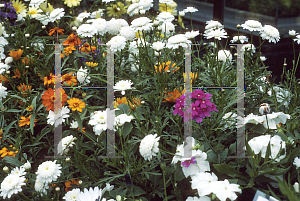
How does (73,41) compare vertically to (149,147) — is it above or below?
above

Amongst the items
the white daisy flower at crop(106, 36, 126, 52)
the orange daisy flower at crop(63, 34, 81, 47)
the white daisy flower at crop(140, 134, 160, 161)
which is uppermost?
the white daisy flower at crop(106, 36, 126, 52)

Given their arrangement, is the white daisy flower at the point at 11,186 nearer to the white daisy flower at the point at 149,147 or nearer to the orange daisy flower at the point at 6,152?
the orange daisy flower at the point at 6,152

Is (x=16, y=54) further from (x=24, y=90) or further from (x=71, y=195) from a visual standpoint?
(x=71, y=195)

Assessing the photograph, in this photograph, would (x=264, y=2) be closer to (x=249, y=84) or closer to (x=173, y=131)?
(x=249, y=84)

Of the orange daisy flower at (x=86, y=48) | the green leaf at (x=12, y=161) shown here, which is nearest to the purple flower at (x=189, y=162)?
the green leaf at (x=12, y=161)

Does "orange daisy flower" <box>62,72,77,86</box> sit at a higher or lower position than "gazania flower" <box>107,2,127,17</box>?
lower

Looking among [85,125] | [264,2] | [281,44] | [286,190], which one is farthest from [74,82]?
[264,2]

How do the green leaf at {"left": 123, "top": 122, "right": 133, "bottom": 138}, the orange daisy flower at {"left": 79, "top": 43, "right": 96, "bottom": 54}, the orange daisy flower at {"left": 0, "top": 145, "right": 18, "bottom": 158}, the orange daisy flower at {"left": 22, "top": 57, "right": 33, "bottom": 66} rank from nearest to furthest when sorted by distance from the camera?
the green leaf at {"left": 123, "top": 122, "right": 133, "bottom": 138} → the orange daisy flower at {"left": 0, "top": 145, "right": 18, "bottom": 158} → the orange daisy flower at {"left": 79, "top": 43, "right": 96, "bottom": 54} → the orange daisy flower at {"left": 22, "top": 57, "right": 33, "bottom": 66}

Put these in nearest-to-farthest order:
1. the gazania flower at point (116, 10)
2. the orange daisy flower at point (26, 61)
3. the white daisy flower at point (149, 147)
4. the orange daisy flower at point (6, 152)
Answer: the white daisy flower at point (149, 147) → the orange daisy flower at point (6, 152) → the orange daisy flower at point (26, 61) → the gazania flower at point (116, 10)

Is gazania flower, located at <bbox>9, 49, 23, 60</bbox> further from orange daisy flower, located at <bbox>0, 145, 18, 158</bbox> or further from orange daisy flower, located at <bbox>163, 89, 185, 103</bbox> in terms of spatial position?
orange daisy flower, located at <bbox>163, 89, 185, 103</bbox>

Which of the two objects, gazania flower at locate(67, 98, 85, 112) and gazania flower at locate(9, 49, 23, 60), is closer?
gazania flower at locate(67, 98, 85, 112)

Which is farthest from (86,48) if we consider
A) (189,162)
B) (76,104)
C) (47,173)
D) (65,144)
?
(189,162)

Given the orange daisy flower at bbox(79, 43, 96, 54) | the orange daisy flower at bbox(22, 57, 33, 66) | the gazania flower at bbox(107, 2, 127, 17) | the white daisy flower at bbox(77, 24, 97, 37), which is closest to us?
the white daisy flower at bbox(77, 24, 97, 37)

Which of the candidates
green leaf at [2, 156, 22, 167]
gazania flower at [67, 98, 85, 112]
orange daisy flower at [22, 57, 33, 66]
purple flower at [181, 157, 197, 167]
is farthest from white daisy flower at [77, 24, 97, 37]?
purple flower at [181, 157, 197, 167]
